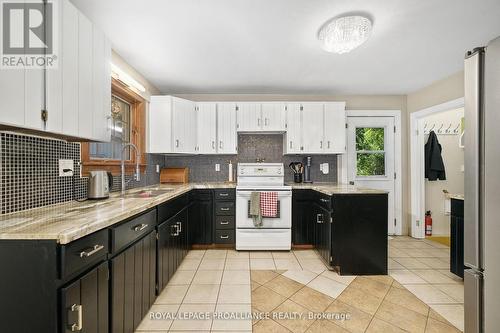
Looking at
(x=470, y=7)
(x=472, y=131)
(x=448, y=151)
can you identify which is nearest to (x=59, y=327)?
(x=472, y=131)

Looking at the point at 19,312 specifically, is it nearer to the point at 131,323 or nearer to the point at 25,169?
the point at 131,323

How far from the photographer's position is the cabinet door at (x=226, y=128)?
11.1 ft

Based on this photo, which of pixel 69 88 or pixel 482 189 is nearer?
pixel 482 189

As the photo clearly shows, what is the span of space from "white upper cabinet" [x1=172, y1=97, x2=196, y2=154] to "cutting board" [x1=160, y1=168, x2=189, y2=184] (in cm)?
40

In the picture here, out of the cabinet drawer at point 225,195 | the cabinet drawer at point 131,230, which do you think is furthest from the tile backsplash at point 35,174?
the cabinet drawer at point 225,195

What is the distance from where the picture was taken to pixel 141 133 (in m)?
2.94

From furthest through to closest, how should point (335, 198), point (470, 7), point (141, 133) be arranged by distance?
point (141, 133) < point (335, 198) < point (470, 7)

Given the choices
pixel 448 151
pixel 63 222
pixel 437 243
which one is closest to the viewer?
pixel 63 222

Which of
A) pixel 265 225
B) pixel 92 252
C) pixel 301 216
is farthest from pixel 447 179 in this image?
pixel 92 252

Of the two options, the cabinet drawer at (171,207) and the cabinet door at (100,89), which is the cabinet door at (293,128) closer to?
the cabinet drawer at (171,207)

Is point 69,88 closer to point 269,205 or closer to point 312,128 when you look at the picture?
point 269,205

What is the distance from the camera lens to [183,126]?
322 centimetres

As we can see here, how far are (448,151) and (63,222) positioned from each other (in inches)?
206

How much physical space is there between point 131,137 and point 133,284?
2.02m
